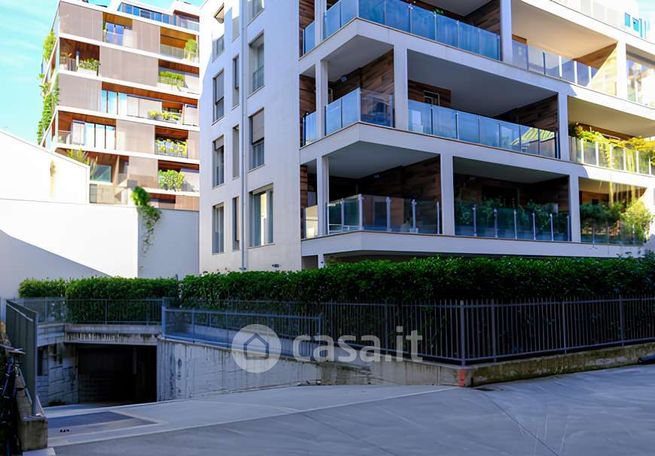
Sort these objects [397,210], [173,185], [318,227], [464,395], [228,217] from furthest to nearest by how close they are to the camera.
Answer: [173,185], [228,217], [318,227], [397,210], [464,395]

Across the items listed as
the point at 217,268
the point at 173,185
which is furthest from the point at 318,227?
the point at 173,185

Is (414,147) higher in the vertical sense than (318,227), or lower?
higher

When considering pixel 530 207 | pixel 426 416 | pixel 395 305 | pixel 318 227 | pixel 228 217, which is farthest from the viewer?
pixel 228 217

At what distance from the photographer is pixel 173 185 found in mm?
43219

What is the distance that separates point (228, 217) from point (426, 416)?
18040 mm

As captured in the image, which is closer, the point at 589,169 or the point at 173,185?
the point at 589,169

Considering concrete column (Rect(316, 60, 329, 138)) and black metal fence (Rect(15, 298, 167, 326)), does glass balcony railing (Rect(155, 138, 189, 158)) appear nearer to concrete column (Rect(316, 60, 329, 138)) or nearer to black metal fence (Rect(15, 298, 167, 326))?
black metal fence (Rect(15, 298, 167, 326))

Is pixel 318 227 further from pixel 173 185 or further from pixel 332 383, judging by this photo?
pixel 173 185

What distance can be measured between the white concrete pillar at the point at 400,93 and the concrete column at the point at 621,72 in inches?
495

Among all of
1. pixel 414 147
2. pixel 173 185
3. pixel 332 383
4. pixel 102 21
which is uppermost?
pixel 102 21

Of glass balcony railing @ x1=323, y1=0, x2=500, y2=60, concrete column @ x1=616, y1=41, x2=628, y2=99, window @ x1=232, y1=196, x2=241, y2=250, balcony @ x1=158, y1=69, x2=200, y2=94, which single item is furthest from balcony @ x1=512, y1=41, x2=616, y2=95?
balcony @ x1=158, y1=69, x2=200, y2=94

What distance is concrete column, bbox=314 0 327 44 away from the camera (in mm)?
19141

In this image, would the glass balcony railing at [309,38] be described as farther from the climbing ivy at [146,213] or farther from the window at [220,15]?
the climbing ivy at [146,213]

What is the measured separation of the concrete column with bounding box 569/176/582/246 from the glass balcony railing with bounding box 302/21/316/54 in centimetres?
1084
